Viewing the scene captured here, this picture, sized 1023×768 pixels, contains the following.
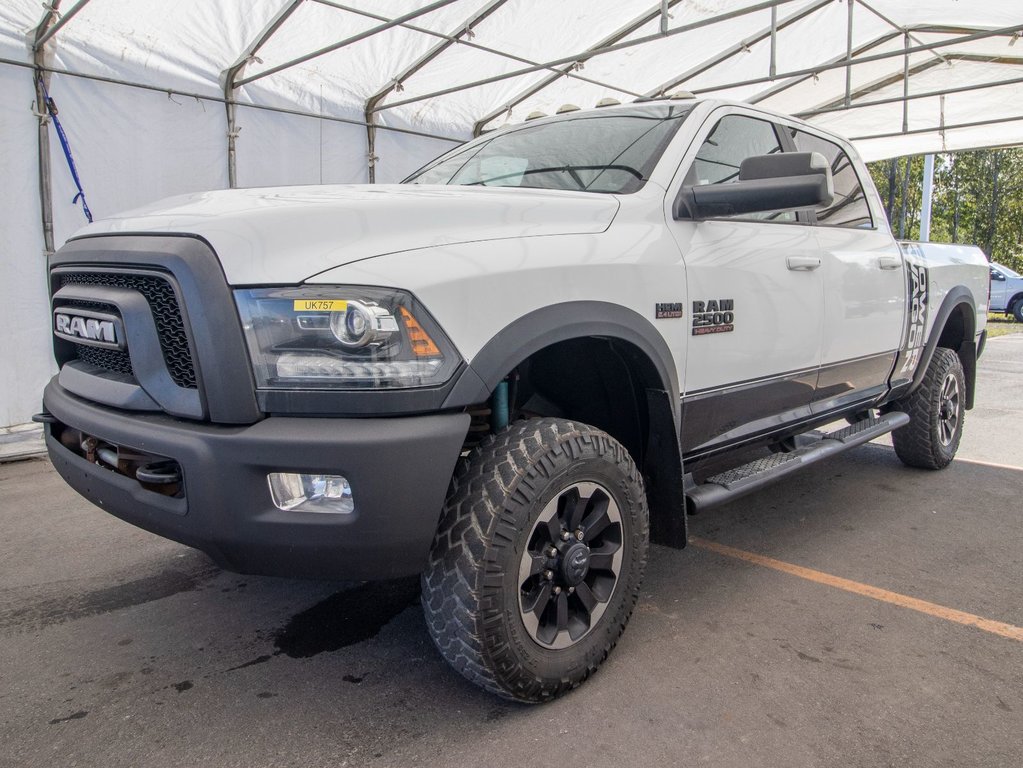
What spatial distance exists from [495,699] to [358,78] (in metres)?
7.76

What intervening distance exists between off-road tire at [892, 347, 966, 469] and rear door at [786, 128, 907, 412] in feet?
2.13

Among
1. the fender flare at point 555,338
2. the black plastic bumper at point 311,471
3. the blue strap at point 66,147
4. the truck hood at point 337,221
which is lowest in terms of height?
the black plastic bumper at point 311,471

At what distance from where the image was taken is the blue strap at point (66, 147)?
20.3 ft

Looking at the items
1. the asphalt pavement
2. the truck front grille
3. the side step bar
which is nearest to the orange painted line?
the asphalt pavement

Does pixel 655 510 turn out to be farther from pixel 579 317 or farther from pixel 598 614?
pixel 579 317

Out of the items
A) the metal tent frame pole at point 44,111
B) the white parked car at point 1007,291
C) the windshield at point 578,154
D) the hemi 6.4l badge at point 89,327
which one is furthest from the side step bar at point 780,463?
the white parked car at point 1007,291

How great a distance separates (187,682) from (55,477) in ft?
10.1

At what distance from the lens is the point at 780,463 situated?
10.8ft

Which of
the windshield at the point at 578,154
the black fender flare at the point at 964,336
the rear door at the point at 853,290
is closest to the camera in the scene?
the windshield at the point at 578,154

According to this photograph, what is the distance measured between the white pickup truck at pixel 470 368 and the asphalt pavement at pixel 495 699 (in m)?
0.26

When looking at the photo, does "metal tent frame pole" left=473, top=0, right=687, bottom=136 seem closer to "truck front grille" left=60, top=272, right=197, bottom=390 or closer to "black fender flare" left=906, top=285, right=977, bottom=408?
"black fender flare" left=906, top=285, right=977, bottom=408

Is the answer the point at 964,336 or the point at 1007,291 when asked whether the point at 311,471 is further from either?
the point at 1007,291

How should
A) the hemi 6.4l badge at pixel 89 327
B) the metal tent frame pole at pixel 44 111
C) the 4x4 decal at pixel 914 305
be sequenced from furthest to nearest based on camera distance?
the metal tent frame pole at pixel 44 111 < the 4x4 decal at pixel 914 305 < the hemi 6.4l badge at pixel 89 327

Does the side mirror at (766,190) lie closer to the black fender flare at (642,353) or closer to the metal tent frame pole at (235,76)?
the black fender flare at (642,353)
